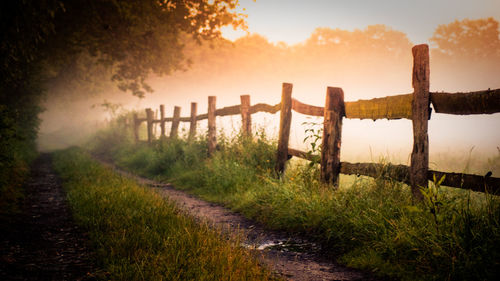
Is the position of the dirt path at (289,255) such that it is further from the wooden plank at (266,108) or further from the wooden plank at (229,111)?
the wooden plank at (229,111)

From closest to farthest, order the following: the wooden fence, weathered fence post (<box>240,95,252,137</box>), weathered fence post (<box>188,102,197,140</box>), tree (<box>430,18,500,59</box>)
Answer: the wooden fence < weathered fence post (<box>240,95,252,137</box>) < weathered fence post (<box>188,102,197,140</box>) < tree (<box>430,18,500,59</box>)

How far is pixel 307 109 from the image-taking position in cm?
628

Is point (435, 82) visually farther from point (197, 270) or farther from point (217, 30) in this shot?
point (197, 270)

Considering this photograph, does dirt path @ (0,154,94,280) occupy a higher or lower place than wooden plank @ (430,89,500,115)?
lower

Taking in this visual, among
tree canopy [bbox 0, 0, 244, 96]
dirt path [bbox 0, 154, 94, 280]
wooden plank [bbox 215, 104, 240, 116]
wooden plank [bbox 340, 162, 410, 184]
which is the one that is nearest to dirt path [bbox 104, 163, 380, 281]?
wooden plank [bbox 340, 162, 410, 184]

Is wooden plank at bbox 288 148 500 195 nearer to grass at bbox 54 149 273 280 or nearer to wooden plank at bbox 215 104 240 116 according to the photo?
grass at bbox 54 149 273 280

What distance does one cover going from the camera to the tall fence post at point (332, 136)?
523 cm

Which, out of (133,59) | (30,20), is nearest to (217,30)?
(133,59)

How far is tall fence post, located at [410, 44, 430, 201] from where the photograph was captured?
12.5 ft

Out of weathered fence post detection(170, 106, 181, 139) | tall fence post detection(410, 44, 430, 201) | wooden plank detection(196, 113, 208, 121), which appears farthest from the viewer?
weathered fence post detection(170, 106, 181, 139)

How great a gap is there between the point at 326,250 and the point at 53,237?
351cm

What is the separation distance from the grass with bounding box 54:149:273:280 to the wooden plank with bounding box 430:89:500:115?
272cm

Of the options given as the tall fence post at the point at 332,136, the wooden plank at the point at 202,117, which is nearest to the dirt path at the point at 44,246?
the tall fence post at the point at 332,136

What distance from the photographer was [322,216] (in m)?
4.28
